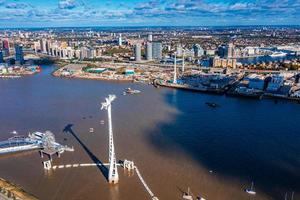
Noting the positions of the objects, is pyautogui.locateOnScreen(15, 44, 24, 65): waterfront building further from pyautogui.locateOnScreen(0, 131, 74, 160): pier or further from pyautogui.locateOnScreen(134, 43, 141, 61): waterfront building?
pyautogui.locateOnScreen(0, 131, 74, 160): pier

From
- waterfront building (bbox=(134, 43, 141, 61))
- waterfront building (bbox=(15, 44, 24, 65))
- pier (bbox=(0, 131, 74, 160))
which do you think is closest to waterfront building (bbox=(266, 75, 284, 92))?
pier (bbox=(0, 131, 74, 160))

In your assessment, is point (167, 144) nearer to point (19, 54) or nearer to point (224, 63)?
point (224, 63)

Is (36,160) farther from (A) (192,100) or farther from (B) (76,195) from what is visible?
(A) (192,100)

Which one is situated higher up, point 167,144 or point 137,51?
point 137,51

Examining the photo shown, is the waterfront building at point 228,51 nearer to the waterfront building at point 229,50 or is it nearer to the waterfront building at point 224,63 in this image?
the waterfront building at point 229,50

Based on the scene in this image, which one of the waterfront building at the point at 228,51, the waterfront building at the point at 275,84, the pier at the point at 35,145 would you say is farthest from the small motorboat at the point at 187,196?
the waterfront building at the point at 228,51

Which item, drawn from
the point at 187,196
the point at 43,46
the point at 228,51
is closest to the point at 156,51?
the point at 228,51

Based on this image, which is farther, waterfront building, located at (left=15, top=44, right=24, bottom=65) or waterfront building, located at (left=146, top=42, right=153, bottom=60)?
waterfront building, located at (left=146, top=42, right=153, bottom=60)

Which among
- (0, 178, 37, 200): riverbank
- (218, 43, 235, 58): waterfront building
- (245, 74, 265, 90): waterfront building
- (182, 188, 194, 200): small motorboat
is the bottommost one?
(182, 188, 194, 200): small motorboat

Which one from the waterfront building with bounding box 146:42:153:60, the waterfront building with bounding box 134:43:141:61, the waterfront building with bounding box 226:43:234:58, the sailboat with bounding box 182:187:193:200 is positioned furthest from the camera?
the waterfront building with bounding box 226:43:234:58

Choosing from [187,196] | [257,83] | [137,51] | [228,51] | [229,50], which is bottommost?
[187,196]
